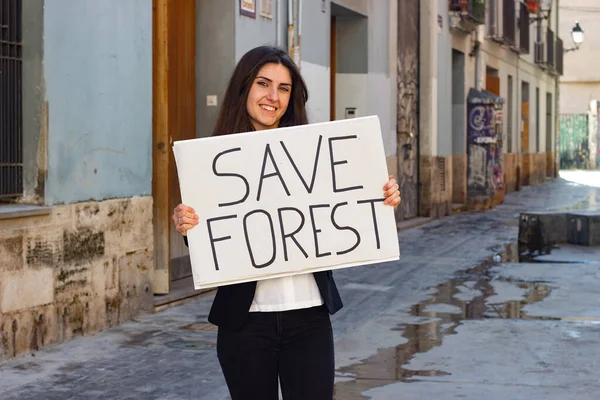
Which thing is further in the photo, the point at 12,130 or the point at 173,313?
the point at 173,313

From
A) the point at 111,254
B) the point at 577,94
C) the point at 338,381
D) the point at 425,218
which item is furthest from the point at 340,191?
the point at 577,94

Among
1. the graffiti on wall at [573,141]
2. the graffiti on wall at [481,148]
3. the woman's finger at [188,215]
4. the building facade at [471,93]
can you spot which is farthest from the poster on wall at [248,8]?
the graffiti on wall at [573,141]

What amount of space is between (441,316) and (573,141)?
4072 cm

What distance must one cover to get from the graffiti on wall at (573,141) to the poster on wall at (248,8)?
38.4 meters

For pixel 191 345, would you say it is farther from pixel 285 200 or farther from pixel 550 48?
pixel 550 48

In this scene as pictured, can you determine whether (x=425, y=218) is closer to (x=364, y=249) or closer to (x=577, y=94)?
(x=364, y=249)

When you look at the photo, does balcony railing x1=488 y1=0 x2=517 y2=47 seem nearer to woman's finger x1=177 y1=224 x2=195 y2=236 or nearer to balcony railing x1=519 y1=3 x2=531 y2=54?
balcony railing x1=519 y1=3 x2=531 y2=54

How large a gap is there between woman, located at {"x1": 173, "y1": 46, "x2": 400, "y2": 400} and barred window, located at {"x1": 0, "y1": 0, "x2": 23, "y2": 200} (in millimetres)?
3776

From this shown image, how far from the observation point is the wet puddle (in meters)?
6.27

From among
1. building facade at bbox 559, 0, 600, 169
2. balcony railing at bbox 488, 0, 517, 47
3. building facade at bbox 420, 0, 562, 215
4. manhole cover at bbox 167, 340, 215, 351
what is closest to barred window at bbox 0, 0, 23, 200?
manhole cover at bbox 167, 340, 215, 351

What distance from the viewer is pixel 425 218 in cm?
1858

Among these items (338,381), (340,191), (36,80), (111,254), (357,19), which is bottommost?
(338,381)

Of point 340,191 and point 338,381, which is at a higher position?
point 340,191

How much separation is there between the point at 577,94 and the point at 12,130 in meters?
45.4
